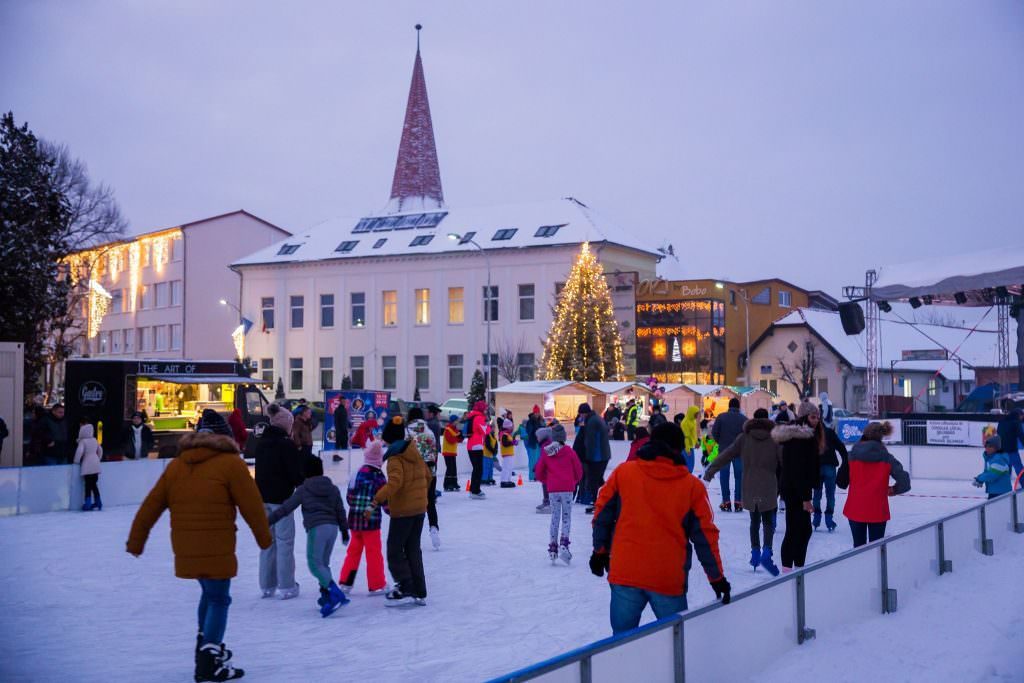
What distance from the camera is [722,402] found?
3797 cm

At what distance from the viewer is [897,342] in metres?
55.6

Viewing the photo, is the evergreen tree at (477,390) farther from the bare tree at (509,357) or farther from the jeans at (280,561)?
the jeans at (280,561)

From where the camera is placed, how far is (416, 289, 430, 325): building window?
5106 centimetres

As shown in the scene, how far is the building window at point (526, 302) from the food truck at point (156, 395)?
2339cm

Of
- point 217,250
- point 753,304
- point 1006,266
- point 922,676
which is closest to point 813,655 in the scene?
point 922,676

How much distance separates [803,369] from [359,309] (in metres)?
24.6

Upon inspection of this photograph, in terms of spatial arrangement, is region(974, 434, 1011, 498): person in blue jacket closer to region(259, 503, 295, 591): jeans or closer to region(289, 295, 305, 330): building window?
region(259, 503, 295, 591): jeans

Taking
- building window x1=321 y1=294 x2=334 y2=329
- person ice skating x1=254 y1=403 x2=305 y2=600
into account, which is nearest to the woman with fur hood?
person ice skating x1=254 y1=403 x2=305 y2=600

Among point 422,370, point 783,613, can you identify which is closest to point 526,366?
point 422,370

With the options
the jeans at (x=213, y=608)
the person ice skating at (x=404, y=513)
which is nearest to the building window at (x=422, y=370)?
the person ice skating at (x=404, y=513)

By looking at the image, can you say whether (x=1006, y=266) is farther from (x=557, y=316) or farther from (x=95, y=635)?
(x=95, y=635)

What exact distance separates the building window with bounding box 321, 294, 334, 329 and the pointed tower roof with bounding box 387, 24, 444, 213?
22.0 ft

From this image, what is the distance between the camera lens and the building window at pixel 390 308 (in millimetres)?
51906

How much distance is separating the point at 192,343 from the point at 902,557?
178 feet
